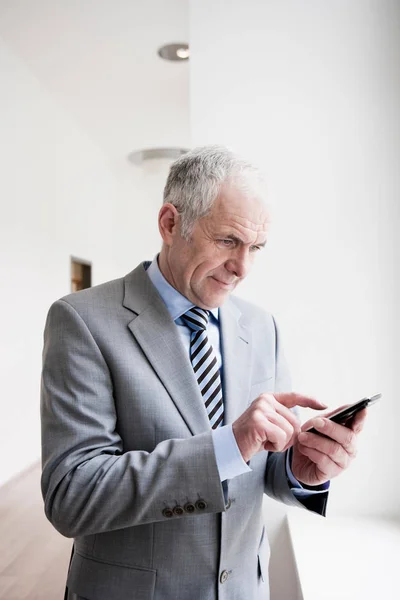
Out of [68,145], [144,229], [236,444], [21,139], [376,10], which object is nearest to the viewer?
[236,444]

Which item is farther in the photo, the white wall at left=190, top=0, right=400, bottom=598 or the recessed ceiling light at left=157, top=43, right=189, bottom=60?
the recessed ceiling light at left=157, top=43, right=189, bottom=60

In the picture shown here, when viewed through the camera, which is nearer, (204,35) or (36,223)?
(204,35)

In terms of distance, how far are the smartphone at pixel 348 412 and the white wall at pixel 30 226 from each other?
164 inches

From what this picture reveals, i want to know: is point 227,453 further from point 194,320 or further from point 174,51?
point 174,51

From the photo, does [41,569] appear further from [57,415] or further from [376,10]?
[376,10]

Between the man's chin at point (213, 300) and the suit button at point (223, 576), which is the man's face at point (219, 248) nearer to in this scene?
the man's chin at point (213, 300)

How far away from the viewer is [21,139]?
5254 mm

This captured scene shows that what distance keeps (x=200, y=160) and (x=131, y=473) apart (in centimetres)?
72

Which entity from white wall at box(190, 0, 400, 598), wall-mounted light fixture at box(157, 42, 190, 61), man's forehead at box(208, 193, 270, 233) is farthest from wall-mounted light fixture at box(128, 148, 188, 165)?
man's forehead at box(208, 193, 270, 233)

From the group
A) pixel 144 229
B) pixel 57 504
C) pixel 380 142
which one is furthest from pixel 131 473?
pixel 144 229

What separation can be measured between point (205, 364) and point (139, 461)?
32 cm

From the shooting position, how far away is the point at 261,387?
1.45 metres

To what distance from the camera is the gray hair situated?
130cm

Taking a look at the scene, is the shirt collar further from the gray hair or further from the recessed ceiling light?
the recessed ceiling light
